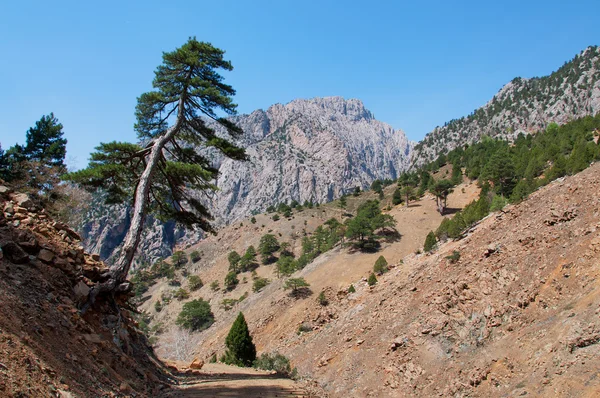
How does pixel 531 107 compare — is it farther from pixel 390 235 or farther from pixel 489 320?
pixel 489 320

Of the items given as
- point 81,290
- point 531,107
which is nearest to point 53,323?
point 81,290

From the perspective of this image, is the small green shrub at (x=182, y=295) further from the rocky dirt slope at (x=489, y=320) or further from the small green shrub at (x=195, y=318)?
the rocky dirt slope at (x=489, y=320)

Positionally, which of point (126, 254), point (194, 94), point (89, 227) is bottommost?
point (126, 254)

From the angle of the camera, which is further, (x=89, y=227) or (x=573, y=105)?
(x=89, y=227)

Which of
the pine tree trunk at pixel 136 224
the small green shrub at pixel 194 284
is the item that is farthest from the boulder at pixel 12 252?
the small green shrub at pixel 194 284

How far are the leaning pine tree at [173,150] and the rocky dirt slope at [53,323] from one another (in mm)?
2771

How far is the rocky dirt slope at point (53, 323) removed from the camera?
5.19 m

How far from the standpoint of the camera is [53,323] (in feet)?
22.9

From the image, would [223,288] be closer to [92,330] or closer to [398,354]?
[398,354]

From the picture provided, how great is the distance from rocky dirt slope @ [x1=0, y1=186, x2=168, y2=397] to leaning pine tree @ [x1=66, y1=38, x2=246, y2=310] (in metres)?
2.77

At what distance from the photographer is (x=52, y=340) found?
6.46 meters

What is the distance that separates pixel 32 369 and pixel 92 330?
354cm

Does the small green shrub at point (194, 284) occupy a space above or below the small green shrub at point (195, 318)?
above

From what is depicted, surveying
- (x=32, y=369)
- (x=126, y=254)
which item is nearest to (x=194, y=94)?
(x=126, y=254)
